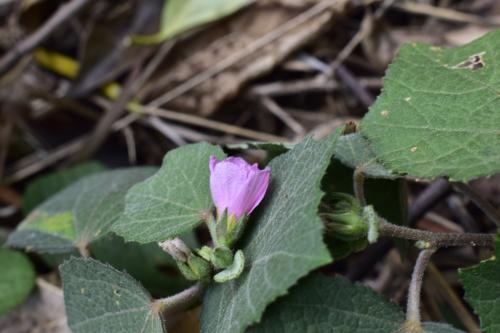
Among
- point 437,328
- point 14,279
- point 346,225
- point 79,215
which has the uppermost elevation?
point 346,225

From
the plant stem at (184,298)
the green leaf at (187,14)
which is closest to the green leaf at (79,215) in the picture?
the plant stem at (184,298)

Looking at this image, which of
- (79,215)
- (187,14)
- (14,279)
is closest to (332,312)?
(79,215)

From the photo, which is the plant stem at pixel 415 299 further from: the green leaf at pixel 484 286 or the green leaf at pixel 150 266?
the green leaf at pixel 150 266

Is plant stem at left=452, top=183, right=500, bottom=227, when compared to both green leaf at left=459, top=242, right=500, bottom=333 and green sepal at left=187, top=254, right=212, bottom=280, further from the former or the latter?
green sepal at left=187, top=254, right=212, bottom=280

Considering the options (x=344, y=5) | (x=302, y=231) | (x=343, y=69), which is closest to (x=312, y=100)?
(x=343, y=69)

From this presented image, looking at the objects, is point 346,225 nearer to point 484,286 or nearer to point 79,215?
point 484,286

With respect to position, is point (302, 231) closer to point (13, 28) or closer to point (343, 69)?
point (343, 69)
